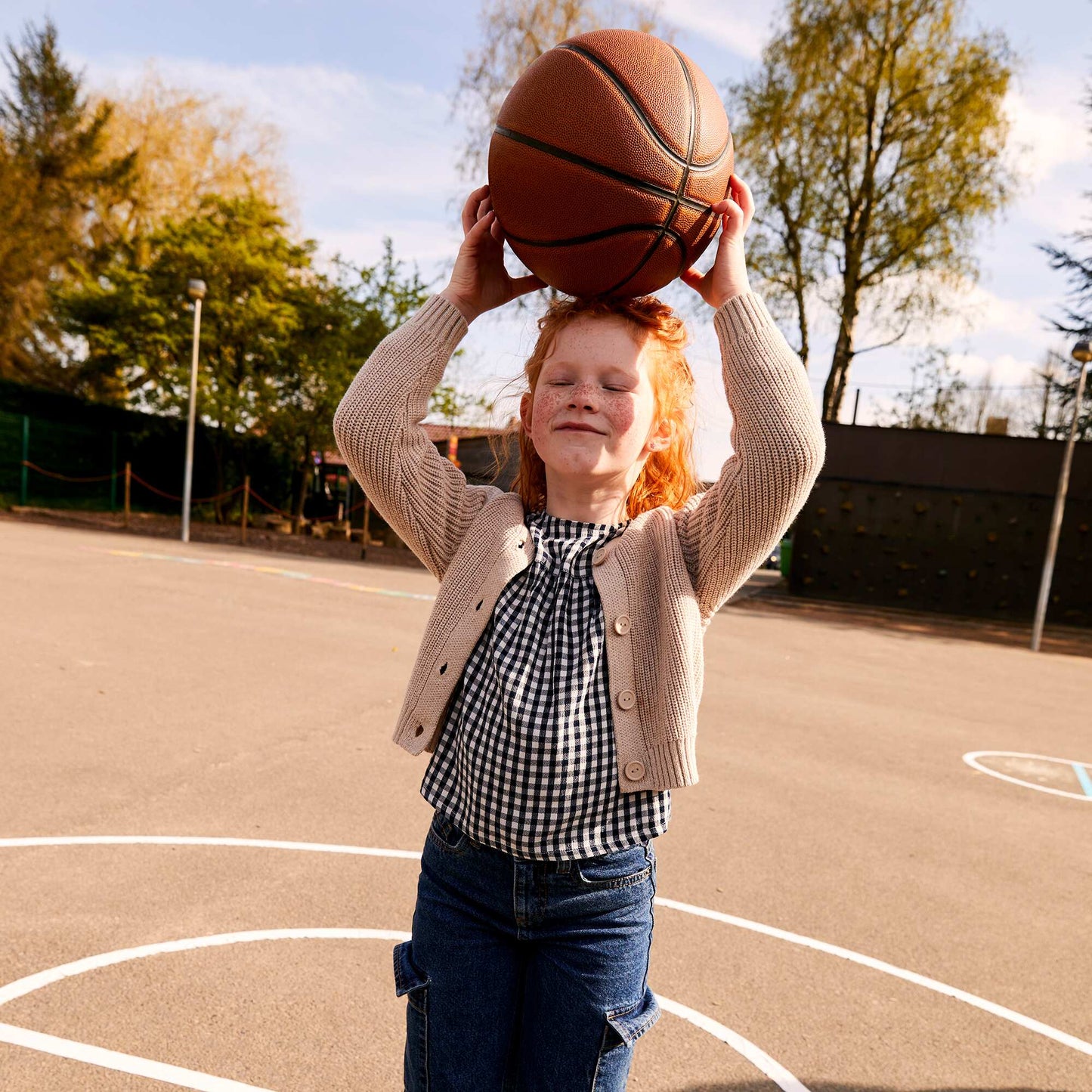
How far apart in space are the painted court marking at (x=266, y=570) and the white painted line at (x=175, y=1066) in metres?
9.29

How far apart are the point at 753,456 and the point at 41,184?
116 feet

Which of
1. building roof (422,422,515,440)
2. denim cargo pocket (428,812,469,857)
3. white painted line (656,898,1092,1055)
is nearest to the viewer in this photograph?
denim cargo pocket (428,812,469,857)

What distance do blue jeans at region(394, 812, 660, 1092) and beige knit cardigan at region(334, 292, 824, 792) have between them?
235 mm

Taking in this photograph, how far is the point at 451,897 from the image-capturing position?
183cm

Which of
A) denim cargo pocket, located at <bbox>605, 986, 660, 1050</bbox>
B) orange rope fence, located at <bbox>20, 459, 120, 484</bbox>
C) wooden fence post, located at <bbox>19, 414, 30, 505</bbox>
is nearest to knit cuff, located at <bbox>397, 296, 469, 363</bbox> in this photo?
denim cargo pocket, located at <bbox>605, 986, 660, 1050</bbox>

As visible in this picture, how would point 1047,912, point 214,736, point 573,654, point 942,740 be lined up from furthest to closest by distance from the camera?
point 942,740, point 214,736, point 1047,912, point 573,654

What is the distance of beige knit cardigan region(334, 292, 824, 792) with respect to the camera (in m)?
1.86

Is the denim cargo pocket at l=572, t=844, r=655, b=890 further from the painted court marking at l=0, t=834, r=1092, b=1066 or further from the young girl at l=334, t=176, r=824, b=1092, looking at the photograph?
the painted court marking at l=0, t=834, r=1092, b=1066

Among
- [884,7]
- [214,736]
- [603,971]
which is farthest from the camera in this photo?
[884,7]

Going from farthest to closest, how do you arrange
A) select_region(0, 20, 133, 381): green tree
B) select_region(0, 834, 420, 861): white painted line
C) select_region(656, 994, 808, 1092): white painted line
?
select_region(0, 20, 133, 381): green tree
select_region(0, 834, 420, 861): white painted line
select_region(656, 994, 808, 1092): white painted line

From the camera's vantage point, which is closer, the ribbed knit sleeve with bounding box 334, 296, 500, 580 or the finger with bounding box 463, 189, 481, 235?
the ribbed knit sleeve with bounding box 334, 296, 500, 580

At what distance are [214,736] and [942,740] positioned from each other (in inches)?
204

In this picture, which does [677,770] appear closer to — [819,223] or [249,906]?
[249,906]

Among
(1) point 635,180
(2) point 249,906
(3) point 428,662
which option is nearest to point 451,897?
(3) point 428,662
